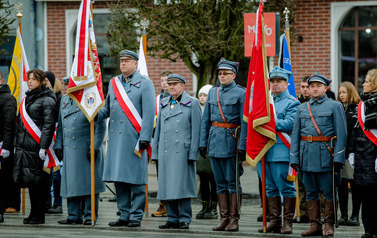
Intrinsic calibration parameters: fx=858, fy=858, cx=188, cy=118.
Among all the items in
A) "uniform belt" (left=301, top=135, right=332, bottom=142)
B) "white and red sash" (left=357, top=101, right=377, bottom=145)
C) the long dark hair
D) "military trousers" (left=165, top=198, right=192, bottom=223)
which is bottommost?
"military trousers" (left=165, top=198, right=192, bottom=223)

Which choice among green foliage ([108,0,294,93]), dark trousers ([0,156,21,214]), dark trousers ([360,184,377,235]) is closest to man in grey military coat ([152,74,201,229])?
dark trousers ([360,184,377,235])

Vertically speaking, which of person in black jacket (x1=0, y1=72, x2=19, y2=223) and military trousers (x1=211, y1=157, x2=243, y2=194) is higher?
person in black jacket (x1=0, y1=72, x2=19, y2=223)

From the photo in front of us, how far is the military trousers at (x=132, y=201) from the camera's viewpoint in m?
10.6

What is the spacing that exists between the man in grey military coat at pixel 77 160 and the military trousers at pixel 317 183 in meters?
2.67

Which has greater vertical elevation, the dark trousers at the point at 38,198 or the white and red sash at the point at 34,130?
the white and red sash at the point at 34,130

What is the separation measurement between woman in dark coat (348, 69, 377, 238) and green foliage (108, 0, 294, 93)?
264 inches

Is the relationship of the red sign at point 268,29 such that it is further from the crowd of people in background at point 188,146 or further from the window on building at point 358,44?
the window on building at point 358,44

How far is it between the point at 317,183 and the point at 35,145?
3.65m

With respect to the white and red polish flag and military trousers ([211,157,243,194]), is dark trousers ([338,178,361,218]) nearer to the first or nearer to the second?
military trousers ([211,157,243,194])

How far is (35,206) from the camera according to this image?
36.1ft

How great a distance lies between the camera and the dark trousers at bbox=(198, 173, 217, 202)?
1211cm

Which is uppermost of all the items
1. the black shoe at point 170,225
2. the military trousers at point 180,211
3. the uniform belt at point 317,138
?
the uniform belt at point 317,138

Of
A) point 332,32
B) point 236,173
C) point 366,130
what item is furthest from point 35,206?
point 332,32

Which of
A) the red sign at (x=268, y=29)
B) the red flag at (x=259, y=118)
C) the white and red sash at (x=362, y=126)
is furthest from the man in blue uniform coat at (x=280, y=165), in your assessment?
the red sign at (x=268, y=29)
